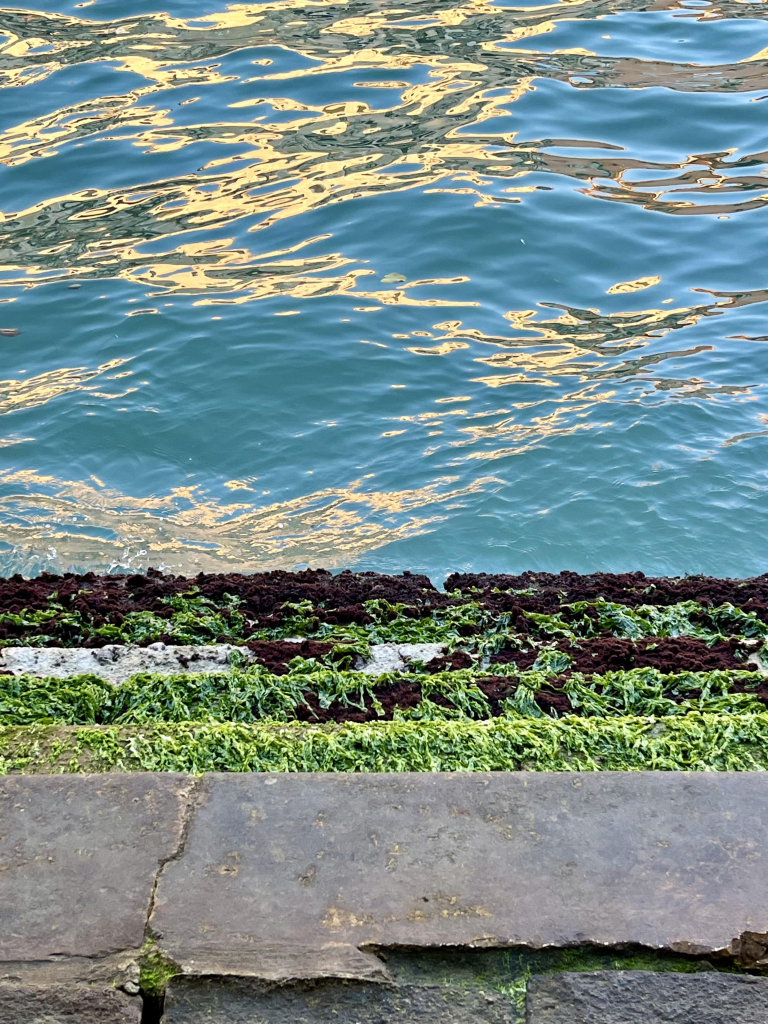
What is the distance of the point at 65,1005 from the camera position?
2.13 meters

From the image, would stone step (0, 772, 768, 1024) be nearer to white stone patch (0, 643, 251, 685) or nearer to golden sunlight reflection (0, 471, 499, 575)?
white stone patch (0, 643, 251, 685)

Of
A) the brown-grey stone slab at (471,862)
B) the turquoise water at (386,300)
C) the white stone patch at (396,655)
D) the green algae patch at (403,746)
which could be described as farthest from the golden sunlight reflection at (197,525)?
the brown-grey stone slab at (471,862)

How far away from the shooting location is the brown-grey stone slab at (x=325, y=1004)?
2.17 meters

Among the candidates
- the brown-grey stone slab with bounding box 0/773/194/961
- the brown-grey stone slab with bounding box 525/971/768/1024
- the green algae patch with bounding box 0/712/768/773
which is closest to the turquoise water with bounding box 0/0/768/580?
the green algae patch with bounding box 0/712/768/773

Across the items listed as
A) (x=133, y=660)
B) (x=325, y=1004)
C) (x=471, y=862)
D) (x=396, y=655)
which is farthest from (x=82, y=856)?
(x=396, y=655)

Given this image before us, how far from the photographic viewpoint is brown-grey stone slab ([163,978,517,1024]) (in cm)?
217

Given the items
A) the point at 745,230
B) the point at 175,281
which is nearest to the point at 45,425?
the point at 175,281

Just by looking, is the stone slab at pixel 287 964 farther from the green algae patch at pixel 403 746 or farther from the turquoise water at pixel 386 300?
the turquoise water at pixel 386 300

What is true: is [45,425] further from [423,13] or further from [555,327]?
[423,13]

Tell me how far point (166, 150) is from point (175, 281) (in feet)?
11.6

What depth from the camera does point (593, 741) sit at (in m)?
3.04

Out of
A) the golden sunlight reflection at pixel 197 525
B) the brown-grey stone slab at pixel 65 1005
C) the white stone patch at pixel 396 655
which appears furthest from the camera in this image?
the golden sunlight reflection at pixel 197 525

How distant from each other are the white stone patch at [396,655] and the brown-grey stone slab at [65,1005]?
1596 millimetres

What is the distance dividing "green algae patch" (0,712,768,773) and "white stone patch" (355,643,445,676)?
1.96ft
